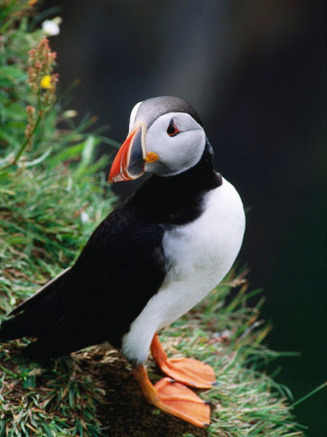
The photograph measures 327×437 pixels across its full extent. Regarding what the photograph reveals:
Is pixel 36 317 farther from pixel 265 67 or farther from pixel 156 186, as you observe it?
pixel 265 67

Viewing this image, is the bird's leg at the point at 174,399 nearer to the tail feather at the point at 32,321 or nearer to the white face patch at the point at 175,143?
the tail feather at the point at 32,321

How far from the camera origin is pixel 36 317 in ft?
7.51

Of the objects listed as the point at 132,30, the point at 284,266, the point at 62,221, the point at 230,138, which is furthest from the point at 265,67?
the point at 62,221

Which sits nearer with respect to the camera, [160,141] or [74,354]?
[160,141]

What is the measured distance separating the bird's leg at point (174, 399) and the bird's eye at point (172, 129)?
0.95m

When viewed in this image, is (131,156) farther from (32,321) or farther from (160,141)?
(32,321)

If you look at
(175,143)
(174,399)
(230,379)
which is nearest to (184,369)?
(174,399)

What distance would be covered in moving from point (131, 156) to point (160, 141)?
0.12 meters

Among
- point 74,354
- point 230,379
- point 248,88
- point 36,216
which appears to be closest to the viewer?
point 74,354

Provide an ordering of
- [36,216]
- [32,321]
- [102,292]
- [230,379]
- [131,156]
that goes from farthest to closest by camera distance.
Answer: [36,216] → [230,379] → [32,321] → [102,292] → [131,156]

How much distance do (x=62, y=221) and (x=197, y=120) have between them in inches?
53.6

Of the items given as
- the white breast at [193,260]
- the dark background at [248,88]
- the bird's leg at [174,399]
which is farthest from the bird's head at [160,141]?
the dark background at [248,88]

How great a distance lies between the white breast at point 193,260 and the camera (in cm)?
205

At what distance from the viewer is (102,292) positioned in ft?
7.11
